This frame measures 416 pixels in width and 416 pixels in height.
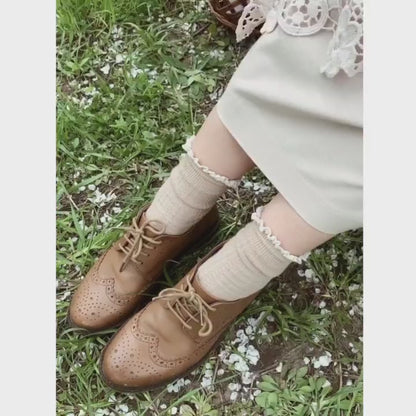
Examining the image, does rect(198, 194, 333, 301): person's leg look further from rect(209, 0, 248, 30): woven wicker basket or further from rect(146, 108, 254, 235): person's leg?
rect(209, 0, 248, 30): woven wicker basket

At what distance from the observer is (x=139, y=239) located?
3.20 ft

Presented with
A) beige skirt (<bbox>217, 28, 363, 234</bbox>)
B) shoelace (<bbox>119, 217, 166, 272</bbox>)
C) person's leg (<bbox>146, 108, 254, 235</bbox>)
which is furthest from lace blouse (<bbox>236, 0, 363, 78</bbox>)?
shoelace (<bbox>119, 217, 166, 272</bbox>)

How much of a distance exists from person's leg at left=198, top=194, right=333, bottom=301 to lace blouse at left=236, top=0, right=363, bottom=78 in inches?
8.0

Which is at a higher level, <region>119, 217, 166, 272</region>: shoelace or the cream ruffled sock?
the cream ruffled sock

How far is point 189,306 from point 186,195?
0.16 meters

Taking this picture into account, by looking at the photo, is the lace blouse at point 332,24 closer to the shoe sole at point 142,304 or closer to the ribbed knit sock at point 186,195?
the ribbed knit sock at point 186,195

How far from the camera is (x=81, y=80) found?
1.31 meters

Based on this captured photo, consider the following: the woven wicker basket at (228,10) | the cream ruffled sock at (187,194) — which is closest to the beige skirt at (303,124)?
the cream ruffled sock at (187,194)

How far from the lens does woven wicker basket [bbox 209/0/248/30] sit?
123cm

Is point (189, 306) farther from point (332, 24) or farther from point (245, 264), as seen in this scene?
point (332, 24)

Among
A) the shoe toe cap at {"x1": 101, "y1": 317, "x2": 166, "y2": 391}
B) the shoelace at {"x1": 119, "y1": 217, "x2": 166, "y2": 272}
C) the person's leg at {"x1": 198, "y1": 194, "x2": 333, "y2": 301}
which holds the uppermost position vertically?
the person's leg at {"x1": 198, "y1": 194, "x2": 333, "y2": 301}

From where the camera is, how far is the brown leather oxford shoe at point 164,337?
949mm

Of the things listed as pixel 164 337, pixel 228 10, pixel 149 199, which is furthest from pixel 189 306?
pixel 228 10

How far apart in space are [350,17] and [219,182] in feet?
1.04
